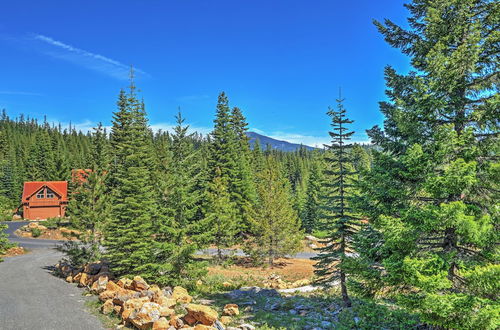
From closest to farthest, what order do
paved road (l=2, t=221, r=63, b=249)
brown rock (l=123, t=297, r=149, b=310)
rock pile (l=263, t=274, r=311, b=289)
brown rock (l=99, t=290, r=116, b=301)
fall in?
1. brown rock (l=123, t=297, r=149, b=310)
2. brown rock (l=99, t=290, r=116, b=301)
3. rock pile (l=263, t=274, r=311, b=289)
4. paved road (l=2, t=221, r=63, b=249)

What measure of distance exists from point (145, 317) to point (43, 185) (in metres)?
56.8

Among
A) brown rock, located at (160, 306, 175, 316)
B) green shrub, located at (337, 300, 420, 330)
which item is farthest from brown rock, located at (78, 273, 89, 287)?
green shrub, located at (337, 300, 420, 330)

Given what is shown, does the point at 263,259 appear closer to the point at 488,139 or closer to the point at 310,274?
the point at 310,274

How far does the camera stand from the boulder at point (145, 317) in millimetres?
14246

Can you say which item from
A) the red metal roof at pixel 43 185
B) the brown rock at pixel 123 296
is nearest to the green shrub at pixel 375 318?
the brown rock at pixel 123 296

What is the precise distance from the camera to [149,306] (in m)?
15.1

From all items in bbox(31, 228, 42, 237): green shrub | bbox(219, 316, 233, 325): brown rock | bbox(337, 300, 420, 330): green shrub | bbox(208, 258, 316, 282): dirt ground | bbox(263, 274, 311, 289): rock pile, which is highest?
bbox(337, 300, 420, 330): green shrub

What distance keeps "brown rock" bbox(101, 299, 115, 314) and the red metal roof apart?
51861 mm

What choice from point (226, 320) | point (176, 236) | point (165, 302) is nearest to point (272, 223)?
point (176, 236)

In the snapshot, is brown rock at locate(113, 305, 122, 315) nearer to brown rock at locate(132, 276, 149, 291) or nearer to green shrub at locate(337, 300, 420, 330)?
brown rock at locate(132, 276, 149, 291)

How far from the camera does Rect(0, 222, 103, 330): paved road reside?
1534 cm

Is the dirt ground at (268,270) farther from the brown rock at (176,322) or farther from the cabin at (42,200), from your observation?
the cabin at (42,200)

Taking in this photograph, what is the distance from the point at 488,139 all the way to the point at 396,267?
191 inches

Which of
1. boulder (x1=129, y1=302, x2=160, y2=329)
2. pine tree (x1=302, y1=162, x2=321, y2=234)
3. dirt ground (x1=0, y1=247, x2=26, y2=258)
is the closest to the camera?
boulder (x1=129, y1=302, x2=160, y2=329)
